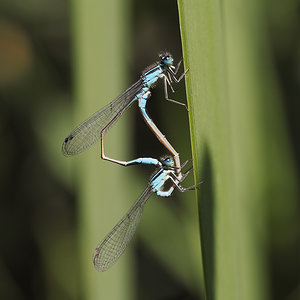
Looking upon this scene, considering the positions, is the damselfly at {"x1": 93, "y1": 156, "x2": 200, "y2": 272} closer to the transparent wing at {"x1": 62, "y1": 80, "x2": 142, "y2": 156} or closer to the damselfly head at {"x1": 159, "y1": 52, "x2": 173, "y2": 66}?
the transparent wing at {"x1": 62, "y1": 80, "x2": 142, "y2": 156}

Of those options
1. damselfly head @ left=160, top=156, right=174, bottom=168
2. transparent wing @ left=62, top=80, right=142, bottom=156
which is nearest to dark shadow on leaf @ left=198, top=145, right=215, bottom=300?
damselfly head @ left=160, top=156, right=174, bottom=168

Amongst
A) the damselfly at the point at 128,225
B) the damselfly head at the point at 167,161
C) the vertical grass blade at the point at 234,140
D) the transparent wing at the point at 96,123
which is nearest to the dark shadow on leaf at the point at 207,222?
the vertical grass blade at the point at 234,140

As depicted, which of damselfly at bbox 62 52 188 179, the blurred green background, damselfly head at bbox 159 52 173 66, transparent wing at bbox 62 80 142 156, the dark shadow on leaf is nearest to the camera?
the dark shadow on leaf

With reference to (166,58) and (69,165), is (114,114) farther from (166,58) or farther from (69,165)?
(69,165)

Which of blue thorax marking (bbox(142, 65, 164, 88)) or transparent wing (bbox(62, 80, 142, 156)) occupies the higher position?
blue thorax marking (bbox(142, 65, 164, 88))

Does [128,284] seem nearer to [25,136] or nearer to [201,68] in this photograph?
[201,68]

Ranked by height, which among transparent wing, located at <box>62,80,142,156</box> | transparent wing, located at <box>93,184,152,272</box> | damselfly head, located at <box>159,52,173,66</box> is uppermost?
damselfly head, located at <box>159,52,173,66</box>

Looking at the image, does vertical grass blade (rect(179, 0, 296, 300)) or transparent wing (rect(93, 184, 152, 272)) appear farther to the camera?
transparent wing (rect(93, 184, 152, 272))

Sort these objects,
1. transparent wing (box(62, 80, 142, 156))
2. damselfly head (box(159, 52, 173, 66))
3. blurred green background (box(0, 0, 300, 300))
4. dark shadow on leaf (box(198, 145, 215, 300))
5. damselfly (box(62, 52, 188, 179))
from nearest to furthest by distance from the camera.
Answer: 1. dark shadow on leaf (box(198, 145, 215, 300))
2. damselfly head (box(159, 52, 173, 66))
3. damselfly (box(62, 52, 188, 179))
4. transparent wing (box(62, 80, 142, 156))
5. blurred green background (box(0, 0, 300, 300))
